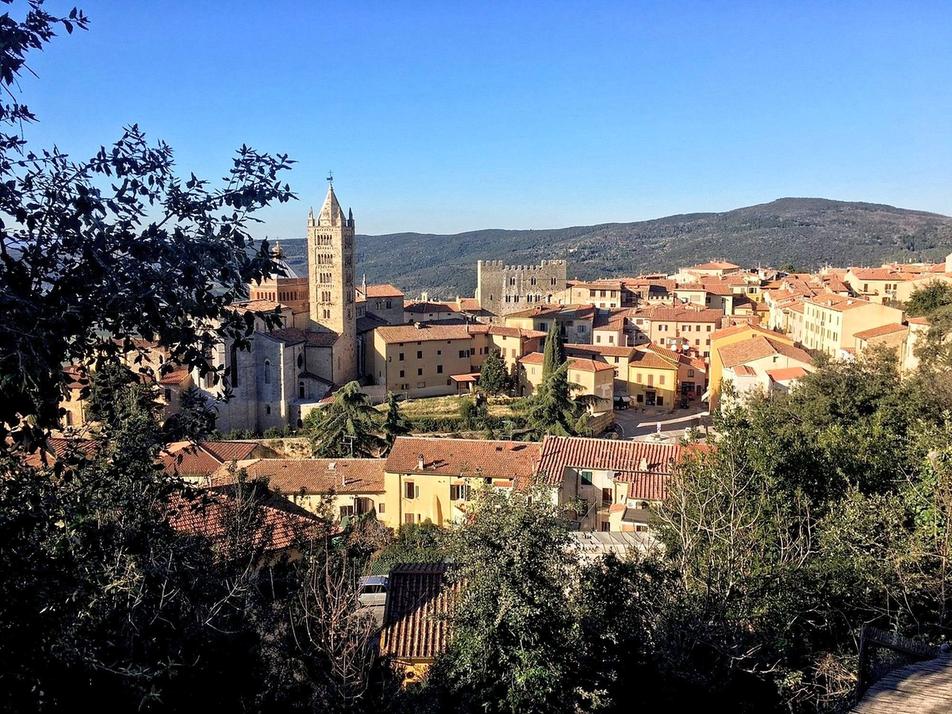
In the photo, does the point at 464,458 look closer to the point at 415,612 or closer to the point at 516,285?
the point at 415,612

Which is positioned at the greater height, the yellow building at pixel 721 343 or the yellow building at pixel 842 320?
the yellow building at pixel 842 320

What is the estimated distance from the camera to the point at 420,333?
2072 inches

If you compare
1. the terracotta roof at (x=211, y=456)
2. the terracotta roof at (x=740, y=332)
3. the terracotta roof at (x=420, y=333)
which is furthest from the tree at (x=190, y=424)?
the terracotta roof at (x=420, y=333)

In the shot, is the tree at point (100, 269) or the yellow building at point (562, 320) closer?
the tree at point (100, 269)

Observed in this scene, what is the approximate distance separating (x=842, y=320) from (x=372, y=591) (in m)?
38.6

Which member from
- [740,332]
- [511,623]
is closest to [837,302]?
[740,332]

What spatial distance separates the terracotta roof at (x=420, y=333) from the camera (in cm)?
5103

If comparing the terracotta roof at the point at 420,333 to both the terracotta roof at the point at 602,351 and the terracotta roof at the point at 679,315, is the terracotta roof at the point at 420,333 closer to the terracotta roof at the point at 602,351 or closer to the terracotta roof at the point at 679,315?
the terracotta roof at the point at 602,351

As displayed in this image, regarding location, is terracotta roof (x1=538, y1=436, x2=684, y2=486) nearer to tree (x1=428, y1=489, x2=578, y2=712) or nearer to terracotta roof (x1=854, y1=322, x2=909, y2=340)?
tree (x1=428, y1=489, x2=578, y2=712)

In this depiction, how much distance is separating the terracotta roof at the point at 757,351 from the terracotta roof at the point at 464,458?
623 inches

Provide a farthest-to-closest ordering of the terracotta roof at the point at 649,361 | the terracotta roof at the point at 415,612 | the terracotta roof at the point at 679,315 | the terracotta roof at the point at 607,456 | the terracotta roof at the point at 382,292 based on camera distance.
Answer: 1. the terracotta roof at the point at 679,315
2. the terracotta roof at the point at 382,292
3. the terracotta roof at the point at 649,361
4. the terracotta roof at the point at 607,456
5. the terracotta roof at the point at 415,612

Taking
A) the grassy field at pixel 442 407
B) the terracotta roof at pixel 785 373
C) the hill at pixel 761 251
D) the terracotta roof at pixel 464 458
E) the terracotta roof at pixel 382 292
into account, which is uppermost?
the hill at pixel 761 251

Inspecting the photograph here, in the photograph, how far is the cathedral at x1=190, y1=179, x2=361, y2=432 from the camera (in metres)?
→ 44.3

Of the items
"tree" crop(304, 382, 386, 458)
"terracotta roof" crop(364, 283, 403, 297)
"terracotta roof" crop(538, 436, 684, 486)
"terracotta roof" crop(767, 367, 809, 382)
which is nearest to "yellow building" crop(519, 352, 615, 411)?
"terracotta roof" crop(767, 367, 809, 382)
